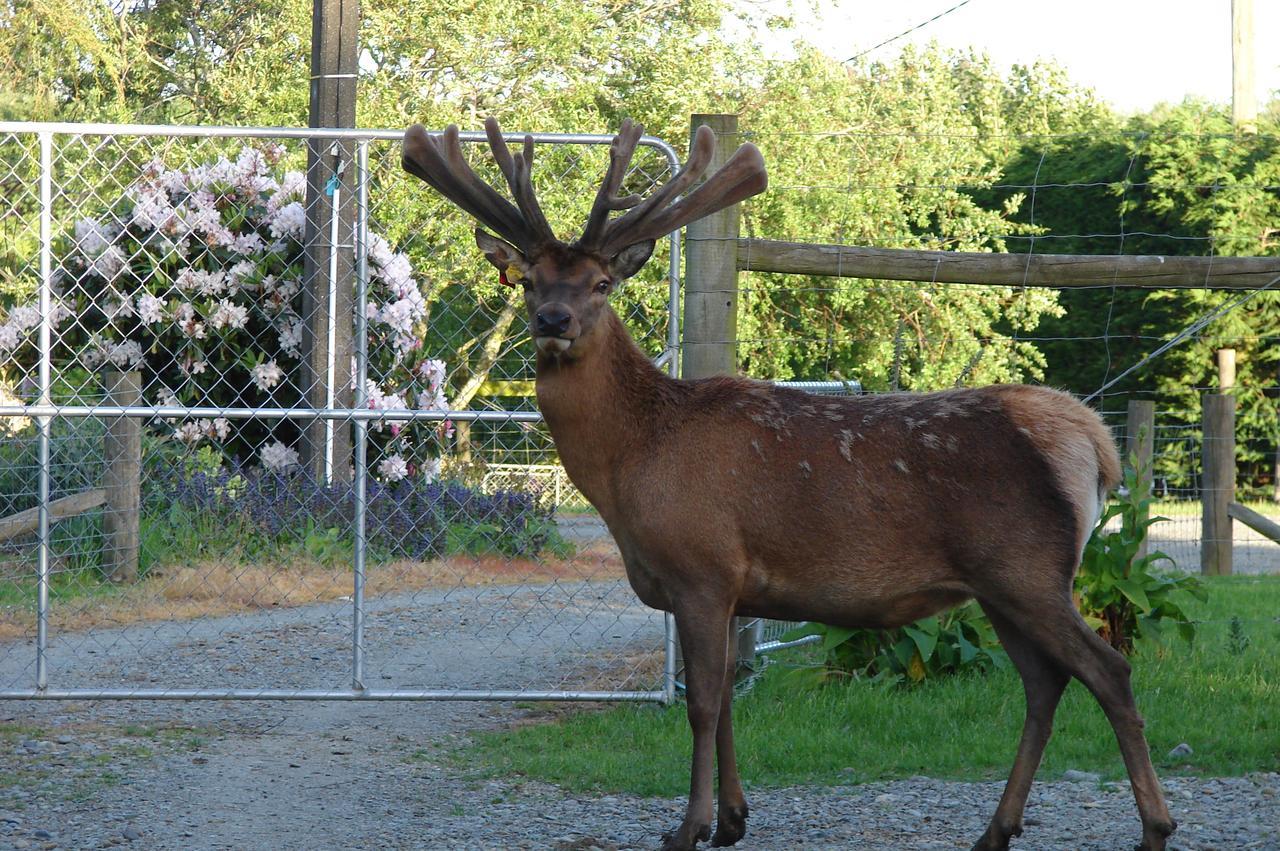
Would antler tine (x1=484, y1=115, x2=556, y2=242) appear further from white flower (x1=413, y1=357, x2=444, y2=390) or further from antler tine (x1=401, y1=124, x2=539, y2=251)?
white flower (x1=413, y1=357, x2=444, y2=390)

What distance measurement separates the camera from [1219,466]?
12461mm

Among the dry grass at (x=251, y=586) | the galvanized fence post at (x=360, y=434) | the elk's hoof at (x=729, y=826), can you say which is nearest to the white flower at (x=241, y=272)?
the dry grass at (x=251, y=586)

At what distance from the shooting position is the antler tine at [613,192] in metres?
5.27

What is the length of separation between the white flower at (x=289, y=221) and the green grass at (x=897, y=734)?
18.9 feet

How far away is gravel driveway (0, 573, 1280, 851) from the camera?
5086 mm

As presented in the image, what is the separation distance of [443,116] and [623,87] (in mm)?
3577

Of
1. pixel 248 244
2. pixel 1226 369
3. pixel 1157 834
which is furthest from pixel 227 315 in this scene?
pixel 1226 369

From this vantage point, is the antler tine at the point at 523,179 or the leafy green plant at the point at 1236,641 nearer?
the antler tine at the point at 523,179

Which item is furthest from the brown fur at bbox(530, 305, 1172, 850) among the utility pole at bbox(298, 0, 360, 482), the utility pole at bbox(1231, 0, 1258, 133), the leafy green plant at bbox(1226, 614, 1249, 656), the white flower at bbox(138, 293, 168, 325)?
the utility pole at bbox(1231, 0, 1258, 133)

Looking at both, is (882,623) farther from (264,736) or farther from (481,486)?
(481,486)

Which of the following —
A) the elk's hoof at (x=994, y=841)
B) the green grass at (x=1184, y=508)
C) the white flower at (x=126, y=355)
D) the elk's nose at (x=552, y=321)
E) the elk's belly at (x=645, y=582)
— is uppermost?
the elk's nose at (x=552, y=321)

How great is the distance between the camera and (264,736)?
6680 mm

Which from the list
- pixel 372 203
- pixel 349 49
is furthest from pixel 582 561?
pixel 349 49

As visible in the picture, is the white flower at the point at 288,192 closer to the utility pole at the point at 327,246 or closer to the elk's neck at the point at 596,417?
the utility pole at the point at 327,246
